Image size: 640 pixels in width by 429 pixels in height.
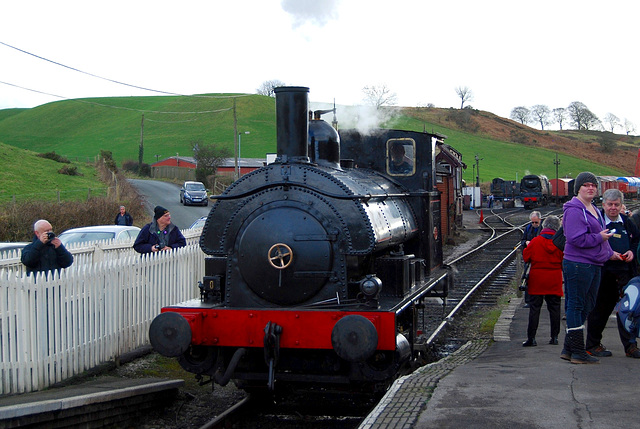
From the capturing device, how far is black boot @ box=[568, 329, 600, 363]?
6.39 metres

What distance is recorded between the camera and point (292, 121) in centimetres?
660

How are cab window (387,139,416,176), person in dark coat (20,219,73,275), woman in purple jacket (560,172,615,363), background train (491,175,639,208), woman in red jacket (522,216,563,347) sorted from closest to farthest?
woman in purple jacket (560,172,615,363)
person in dark coat (20,219,73,275)
woman in red jacket (522,216,563,347)
cab window (387,139,416,176)
background train (491,175,639,208)

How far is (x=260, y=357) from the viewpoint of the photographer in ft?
20.6

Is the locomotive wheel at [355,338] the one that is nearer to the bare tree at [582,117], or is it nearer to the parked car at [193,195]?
the parked car at [193,195]

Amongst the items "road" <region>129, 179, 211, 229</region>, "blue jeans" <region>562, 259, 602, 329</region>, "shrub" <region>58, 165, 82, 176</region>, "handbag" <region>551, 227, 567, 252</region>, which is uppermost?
"shrub" <region>58, 165, 82, 176</region>

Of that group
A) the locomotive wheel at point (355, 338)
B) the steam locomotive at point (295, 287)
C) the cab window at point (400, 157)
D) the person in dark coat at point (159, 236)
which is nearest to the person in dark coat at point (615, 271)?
the steam locomotive at point (295, 287)

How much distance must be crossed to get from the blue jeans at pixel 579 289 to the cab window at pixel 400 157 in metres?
2.91

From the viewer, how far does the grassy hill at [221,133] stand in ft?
255

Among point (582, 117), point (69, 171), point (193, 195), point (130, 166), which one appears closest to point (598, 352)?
point (193, 195)

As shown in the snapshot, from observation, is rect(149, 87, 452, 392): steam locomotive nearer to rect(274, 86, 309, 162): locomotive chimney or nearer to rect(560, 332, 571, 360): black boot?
rect(274, 86, 309, 162): locomotive chimney

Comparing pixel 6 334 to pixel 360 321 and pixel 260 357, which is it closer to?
pixel 260 357

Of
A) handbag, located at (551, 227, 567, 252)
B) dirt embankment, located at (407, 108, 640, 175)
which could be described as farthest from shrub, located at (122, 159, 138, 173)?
handbag, located at (551, 227, 567, 252)

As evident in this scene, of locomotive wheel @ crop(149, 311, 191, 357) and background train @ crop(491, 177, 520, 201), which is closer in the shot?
locomotive wheel @ crop(149, 311, 191, 357)

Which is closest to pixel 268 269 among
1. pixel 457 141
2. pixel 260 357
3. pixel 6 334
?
pixel 260 357
